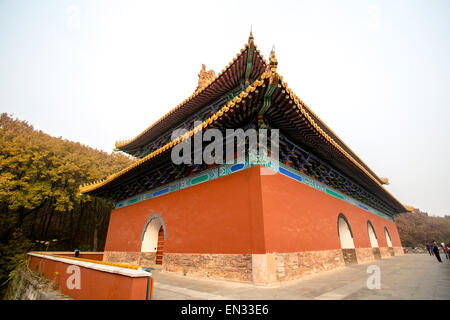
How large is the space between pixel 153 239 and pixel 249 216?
550cm

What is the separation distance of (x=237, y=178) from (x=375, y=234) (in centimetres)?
1113

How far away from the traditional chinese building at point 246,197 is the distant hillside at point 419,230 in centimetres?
A: 3587

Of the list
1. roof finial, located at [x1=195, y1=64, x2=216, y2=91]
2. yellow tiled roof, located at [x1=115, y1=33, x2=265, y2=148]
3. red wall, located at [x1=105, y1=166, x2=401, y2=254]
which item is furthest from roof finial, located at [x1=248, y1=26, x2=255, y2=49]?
roof finial, located at [x1=195, y1=64, x2=216, y2=91]

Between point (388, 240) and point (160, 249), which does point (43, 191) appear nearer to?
point (160, 249)

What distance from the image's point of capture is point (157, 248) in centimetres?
869

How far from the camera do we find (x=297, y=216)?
235 inches

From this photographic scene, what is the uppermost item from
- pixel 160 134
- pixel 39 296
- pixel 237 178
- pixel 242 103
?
pixel 160 134

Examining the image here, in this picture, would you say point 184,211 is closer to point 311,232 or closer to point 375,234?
point 311,232

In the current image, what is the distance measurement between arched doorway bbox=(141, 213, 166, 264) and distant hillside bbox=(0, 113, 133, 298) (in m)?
6.40

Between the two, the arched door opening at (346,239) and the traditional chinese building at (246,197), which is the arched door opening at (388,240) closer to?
the traditional chinese building at (246,197)

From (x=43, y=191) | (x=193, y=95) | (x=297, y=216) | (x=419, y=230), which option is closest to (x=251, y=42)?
(x=193, y=95)

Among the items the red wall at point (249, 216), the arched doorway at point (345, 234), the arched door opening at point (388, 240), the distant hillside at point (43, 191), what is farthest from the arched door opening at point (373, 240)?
the distant hillside at point (43, 191)

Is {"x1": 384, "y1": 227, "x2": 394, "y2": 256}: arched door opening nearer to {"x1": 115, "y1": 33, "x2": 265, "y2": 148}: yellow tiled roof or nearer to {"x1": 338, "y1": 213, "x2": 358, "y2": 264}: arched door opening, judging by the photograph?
{"x1": 338, "y1": 213, "x2": 358, "y2": 264}: arched door opening
